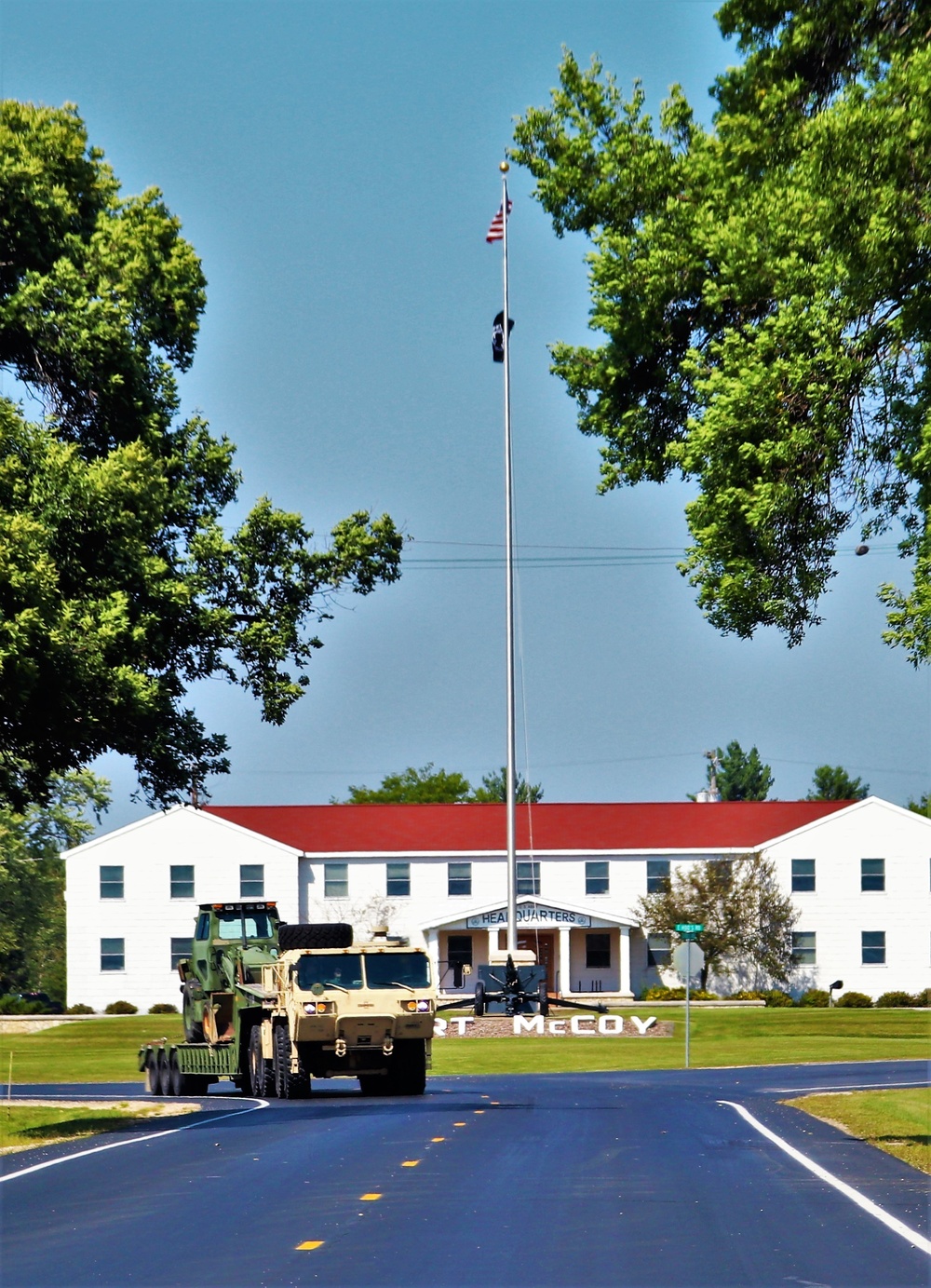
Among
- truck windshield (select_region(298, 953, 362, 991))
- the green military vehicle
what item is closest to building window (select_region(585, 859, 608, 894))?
the green military vehicle

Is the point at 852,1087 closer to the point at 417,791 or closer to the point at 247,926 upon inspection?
the point at 247,926

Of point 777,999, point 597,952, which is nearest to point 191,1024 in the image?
point 777,999

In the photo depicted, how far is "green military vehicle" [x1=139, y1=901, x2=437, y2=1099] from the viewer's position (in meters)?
27.9

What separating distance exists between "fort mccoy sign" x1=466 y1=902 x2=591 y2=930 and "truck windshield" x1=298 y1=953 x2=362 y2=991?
139 feet

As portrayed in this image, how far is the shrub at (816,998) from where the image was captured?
225 feet

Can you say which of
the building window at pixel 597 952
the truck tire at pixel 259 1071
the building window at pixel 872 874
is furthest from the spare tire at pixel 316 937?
the building window at pixel 872 874

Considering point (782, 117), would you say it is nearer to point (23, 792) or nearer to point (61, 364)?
point (61, 364)

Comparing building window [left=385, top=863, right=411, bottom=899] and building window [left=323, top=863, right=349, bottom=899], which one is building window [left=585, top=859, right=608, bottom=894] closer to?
building window [left=385, top=863, right=411, bottom=899]

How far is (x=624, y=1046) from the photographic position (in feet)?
168

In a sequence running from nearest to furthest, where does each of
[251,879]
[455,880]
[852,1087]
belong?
[852,1087], [251,879], [455,880]

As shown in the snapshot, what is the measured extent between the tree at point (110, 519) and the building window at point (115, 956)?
1828 inches

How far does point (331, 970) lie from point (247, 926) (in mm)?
3838

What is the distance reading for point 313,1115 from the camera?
2553 centimetres

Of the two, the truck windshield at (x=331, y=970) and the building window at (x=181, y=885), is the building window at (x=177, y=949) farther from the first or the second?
the truck windshield at (x=331, y=970)
